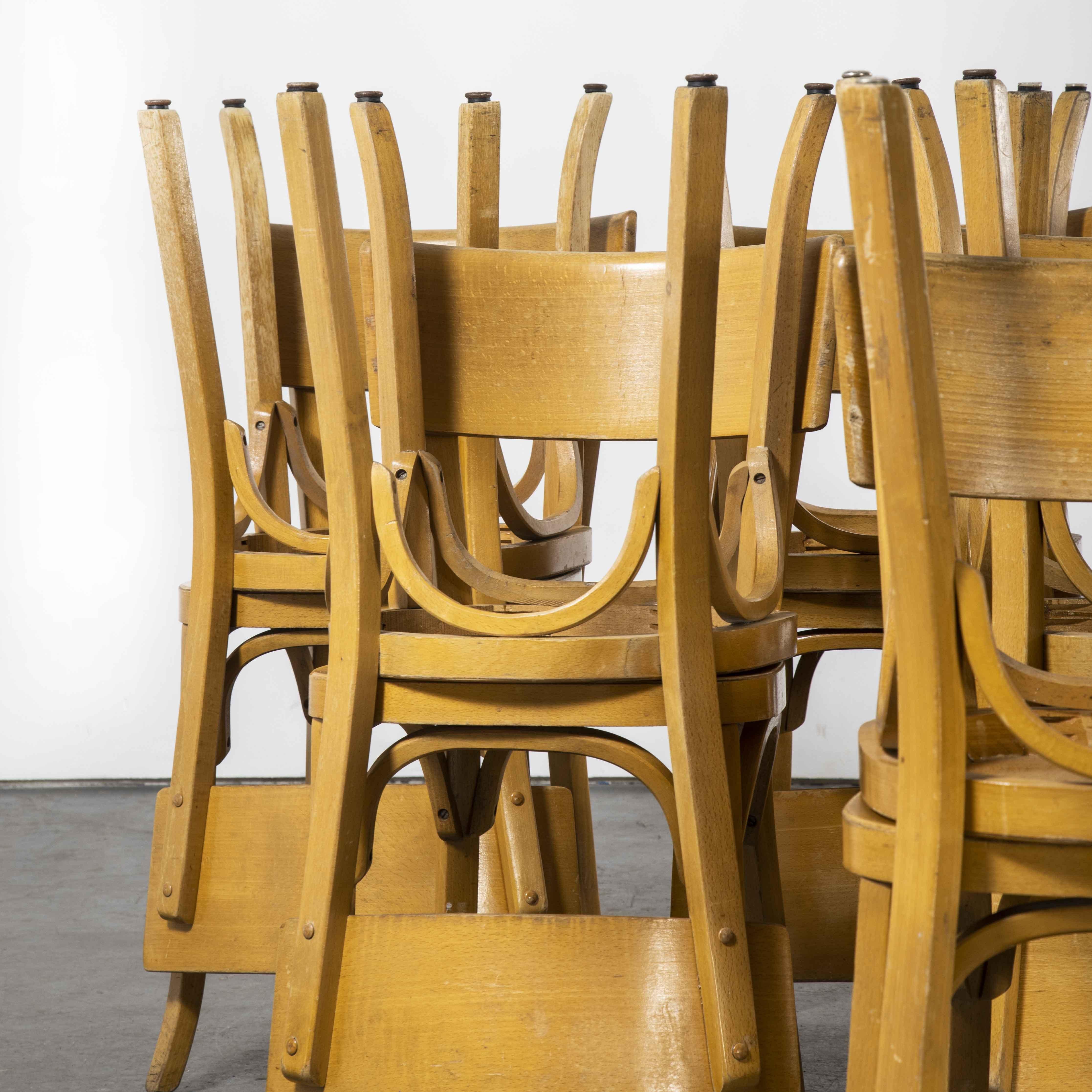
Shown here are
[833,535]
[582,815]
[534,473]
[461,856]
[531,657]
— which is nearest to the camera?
[531,657]

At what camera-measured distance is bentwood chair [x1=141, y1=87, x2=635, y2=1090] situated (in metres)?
1.84

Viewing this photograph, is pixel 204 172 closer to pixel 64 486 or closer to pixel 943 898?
pixel 64 486

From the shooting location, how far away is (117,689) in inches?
152

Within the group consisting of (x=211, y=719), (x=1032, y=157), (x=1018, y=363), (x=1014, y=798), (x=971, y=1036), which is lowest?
(x=211, y=719)

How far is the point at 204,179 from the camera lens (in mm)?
3705

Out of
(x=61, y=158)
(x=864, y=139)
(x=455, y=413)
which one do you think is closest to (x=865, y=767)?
(x=864, y=139)

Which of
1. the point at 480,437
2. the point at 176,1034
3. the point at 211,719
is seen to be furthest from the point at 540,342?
the point at 176,1034

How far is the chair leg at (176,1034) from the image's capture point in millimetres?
1935

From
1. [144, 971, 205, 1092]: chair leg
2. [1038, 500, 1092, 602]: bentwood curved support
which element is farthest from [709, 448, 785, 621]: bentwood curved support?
[144, 971, 205, 1092]: chair leg

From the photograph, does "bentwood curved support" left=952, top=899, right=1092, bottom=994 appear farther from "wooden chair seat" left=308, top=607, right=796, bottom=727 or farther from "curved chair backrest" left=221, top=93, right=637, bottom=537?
"curved chair backrest" left=221, top=93, right=637, bottom=537

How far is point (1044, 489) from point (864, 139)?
0.89 feet

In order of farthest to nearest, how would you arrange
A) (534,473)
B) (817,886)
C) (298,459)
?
(534,473), (298,459), (817,886)

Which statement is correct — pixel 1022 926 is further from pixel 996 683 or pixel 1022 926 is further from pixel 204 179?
pixel 204 179

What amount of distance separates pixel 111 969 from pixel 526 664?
147 centimetres
